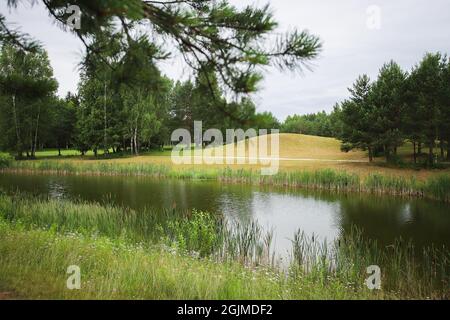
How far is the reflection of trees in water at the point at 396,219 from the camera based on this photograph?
941 centimetres

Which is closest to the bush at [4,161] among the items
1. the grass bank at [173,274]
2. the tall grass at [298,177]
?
the tall grass at [298,177]

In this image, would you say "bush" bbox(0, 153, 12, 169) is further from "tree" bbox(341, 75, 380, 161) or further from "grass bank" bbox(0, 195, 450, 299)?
"tree" bbox(341, 75, 380, 161)

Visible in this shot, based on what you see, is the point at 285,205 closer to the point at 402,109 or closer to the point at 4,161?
the point at 402,109

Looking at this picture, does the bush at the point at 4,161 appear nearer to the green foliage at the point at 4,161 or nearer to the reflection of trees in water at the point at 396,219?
the green foliage at the point at 4,161

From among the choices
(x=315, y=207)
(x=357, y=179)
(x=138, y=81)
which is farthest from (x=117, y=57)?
(x=357, y=179)

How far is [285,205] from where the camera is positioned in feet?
45.7

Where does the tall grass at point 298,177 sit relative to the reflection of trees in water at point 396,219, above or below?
above

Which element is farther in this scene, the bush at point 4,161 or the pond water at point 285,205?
the bush at point 4,161

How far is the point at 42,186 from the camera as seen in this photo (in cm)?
1862

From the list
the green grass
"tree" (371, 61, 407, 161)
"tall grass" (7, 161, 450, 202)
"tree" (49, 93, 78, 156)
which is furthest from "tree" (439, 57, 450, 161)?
"tree" (49, 93, 78, 156)

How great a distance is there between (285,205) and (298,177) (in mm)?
5589

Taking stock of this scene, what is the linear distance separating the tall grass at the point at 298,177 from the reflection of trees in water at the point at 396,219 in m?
0.98
